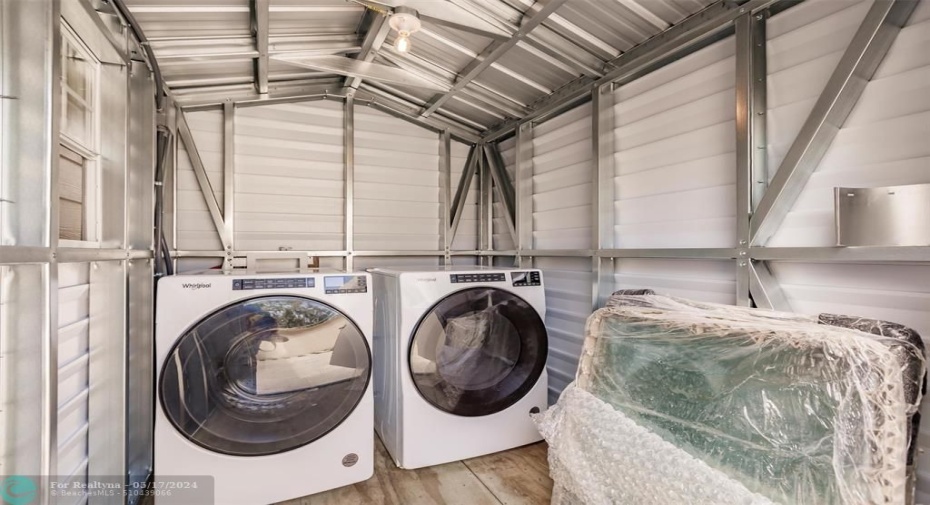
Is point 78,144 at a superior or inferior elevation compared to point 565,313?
superior

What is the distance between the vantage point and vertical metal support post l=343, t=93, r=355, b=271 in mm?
2904

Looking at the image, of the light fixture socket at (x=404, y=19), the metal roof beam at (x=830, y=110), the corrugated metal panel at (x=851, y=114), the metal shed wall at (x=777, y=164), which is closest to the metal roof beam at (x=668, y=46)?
the metal shed wall at (x=777, y=164)

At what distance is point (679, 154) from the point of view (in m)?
1.86

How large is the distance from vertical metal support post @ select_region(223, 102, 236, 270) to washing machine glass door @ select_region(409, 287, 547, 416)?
1.54 m

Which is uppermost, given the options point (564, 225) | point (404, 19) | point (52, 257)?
point (404, 19)

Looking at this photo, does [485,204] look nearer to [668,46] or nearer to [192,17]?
[668,46]

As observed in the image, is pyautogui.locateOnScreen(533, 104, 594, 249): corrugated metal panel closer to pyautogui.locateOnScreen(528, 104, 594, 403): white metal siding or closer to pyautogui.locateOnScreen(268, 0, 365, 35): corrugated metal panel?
pyautogui.locateOnScreen(528, 104, 594, 403): white metal siding

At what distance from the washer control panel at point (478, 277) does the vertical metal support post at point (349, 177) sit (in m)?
1.18

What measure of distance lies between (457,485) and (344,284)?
110 centimetres

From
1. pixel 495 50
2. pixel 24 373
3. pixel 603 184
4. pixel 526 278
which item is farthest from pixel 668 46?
pixel 24 373

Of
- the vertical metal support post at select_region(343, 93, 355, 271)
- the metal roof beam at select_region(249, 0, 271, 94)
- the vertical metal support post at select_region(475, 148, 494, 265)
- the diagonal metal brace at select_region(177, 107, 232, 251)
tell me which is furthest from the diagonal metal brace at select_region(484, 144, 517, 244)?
the diagonal metal brace at select_region(177, 107, 232, 251)

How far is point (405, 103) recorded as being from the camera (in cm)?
298

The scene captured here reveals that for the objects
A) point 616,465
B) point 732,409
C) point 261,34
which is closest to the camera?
point 732,409

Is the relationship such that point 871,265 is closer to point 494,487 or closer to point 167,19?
point 494,487
